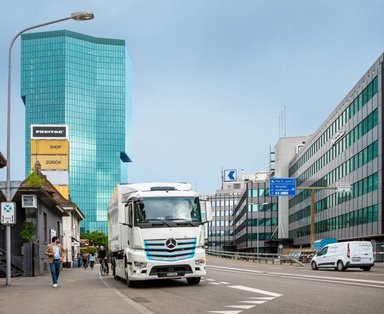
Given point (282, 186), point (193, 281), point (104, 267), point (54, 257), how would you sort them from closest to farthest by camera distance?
point (193, 281), point (54, 257), point (104, 267), point (282, 186)

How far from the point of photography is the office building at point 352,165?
2394 inches

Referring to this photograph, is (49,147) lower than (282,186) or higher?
higher

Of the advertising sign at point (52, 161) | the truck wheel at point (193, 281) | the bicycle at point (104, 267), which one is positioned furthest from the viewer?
the advertising sign at point (52, 161)

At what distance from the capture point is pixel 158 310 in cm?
1250

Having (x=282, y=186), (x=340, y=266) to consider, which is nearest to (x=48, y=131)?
(x=282, y=186)

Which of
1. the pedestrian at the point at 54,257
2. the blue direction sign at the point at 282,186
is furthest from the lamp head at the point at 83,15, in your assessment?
Answer: the blue direction sign at the point at 282,186

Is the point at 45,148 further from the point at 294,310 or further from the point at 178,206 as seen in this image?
the point at 294,310

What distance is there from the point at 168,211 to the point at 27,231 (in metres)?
20.1

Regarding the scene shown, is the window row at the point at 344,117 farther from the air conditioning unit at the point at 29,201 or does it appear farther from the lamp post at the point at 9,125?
the lamp post at the point at 9,125

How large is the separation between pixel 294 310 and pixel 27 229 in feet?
92.6

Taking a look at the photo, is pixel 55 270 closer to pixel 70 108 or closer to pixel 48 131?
pixel 48 131

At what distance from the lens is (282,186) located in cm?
5766

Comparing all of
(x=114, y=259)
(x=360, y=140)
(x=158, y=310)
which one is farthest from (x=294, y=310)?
(x=360, y=140)

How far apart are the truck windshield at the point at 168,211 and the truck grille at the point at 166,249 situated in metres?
0.52
